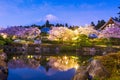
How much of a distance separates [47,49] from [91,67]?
44091mm

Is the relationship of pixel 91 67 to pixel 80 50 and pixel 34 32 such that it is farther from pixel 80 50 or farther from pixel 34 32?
pixel 34 32

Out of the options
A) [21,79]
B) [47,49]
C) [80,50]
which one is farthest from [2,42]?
[21,79]

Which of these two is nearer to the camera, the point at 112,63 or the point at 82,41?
the point at 112,63

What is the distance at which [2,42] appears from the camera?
56500 millimetres

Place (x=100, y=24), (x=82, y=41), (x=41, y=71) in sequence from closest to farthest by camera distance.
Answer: (x=41, y=71), (x=82, y=41), (x=100, y=24)

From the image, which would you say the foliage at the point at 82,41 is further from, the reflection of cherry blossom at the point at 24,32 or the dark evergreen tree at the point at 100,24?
the dark evergreen tree at the point at 100,24

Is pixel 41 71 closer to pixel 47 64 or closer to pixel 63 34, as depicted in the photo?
pixel 47 64

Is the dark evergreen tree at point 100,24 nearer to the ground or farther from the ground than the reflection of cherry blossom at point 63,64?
farther from the ground

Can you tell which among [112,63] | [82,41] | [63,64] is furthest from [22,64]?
[82,41]

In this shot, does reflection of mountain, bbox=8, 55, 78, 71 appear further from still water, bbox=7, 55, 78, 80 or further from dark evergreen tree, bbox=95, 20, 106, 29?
dark evergreen tree, bbox=95, 20, 106, 29

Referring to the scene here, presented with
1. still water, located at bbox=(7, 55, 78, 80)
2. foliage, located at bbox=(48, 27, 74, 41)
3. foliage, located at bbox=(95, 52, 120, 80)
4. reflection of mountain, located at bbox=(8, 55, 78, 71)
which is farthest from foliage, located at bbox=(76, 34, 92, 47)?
foliage, located at bbox=(95, 52, 120, 80)

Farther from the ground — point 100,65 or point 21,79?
point 100,65

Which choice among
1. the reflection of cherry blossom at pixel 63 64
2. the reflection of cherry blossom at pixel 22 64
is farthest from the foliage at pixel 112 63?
the reflection of cherry blossom at pixel 22 64

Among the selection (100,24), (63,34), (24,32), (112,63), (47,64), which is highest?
(100,24)
